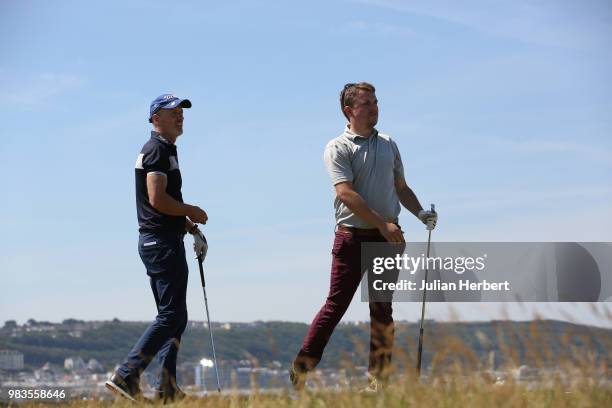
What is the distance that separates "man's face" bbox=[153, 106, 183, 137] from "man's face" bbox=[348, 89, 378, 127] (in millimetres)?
1195

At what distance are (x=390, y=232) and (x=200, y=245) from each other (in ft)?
4.73

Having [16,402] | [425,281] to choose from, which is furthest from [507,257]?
[16,402]

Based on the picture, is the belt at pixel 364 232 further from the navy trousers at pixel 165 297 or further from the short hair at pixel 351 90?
the navy trousers at pixel 165 297

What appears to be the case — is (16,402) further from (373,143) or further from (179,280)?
(373,143)

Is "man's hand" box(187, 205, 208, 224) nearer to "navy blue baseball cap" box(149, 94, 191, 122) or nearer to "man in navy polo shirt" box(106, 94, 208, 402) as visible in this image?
"man in navy polo shirt" box(106, 94, 208, 402)

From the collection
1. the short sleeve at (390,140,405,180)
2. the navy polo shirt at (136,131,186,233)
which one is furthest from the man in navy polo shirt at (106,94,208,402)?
the short sleeve at (390,140,405,180)

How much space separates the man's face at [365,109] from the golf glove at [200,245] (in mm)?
1373

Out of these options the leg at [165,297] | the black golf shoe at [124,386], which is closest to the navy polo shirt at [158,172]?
the leg at [165,297]

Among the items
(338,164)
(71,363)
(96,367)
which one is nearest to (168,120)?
(338,164)

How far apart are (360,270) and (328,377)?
1.79 meters

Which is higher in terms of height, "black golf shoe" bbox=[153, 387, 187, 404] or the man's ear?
the man's ear

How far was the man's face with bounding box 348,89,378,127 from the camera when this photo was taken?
24.8 feet

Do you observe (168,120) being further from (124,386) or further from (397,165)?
(124,386)

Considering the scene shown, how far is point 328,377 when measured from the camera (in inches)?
224
